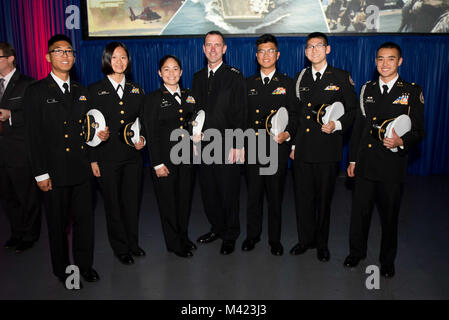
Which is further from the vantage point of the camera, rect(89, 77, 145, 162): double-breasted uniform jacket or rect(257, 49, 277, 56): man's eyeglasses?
rect(257, 49, 277, 56): man's eyeglasses

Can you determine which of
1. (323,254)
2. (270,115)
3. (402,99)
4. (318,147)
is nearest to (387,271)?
(323,254)

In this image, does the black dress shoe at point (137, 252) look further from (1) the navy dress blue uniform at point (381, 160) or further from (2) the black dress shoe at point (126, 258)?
(1) the navy dress blue uniform at point (381, 160)

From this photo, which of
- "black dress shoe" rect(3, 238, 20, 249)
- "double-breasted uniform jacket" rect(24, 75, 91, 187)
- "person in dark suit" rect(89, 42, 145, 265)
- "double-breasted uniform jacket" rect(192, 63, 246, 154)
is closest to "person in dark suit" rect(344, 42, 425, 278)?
"double-breasted uniform jacket" rect(192, 63, 246, 154)

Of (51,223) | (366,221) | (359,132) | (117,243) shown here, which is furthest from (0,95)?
(366,221)

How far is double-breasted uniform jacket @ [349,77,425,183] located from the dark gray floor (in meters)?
0.93

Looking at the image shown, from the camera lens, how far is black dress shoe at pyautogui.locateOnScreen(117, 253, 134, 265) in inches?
139

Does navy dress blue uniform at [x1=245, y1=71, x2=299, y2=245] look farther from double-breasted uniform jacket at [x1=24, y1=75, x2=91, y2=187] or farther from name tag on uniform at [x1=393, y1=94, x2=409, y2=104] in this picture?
double-breasted uniform jacket at [x1=24, y1=75, x2=91, y2=187]

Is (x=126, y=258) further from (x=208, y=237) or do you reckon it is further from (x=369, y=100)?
(x=369, y=100)

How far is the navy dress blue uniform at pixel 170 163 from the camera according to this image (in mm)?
3314

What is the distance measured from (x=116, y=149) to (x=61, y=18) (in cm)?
470

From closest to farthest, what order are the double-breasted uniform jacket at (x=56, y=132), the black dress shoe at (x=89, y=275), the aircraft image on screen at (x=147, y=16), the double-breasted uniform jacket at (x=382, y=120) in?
the double-breasted uniform jacket at (x=56, y=132), the double-breasted uniform jacket at (x=382, y=120), the black dress shoe at (x=89, y=275), the aircraft image on screen at (x=147, y=16)

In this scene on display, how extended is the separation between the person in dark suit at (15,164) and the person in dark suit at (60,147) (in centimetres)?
97

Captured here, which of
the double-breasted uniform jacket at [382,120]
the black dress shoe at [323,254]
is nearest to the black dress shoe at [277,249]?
the black dress shoe at [323,254]

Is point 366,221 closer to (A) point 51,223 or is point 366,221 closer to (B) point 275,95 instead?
(B) point 275,95
